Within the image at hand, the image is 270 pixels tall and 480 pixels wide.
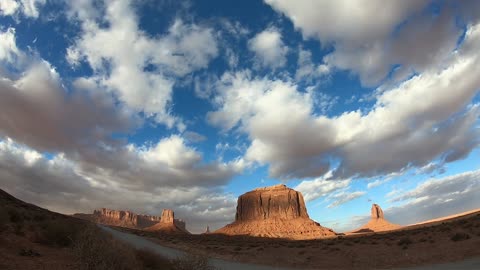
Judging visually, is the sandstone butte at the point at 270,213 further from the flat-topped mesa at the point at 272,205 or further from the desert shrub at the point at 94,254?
the desert shrub at the point at 94,254

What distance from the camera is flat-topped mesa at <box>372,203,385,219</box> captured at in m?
182

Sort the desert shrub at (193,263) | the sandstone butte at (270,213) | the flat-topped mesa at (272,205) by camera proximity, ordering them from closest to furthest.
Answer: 1. the desert shrub at (193,263)
2. the sandstone butte at (270,213)
3. the flat-topped mesa at (272,205)

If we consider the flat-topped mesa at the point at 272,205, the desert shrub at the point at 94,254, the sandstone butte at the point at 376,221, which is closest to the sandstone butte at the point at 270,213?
the flat-topped mesa at the point at 272,205

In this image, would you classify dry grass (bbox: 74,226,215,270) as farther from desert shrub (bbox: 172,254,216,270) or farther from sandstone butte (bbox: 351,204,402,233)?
sandstone butte (bbox: 351,204,402,233)

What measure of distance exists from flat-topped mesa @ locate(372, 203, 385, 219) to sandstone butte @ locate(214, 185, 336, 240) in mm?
46888

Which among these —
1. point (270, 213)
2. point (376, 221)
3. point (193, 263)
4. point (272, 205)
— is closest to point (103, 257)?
point (193, 263)

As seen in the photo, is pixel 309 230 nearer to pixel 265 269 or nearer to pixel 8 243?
pixel 265 269

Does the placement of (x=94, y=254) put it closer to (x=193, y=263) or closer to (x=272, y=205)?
(x=193, y=263)

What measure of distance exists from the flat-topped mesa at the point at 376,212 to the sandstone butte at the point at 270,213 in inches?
1846

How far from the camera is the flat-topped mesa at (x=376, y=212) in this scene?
182 metres

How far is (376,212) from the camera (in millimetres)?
183000

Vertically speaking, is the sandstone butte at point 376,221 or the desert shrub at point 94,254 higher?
the sandstone butte at point 376,221

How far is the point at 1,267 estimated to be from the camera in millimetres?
11008

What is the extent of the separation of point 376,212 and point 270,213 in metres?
67.7
